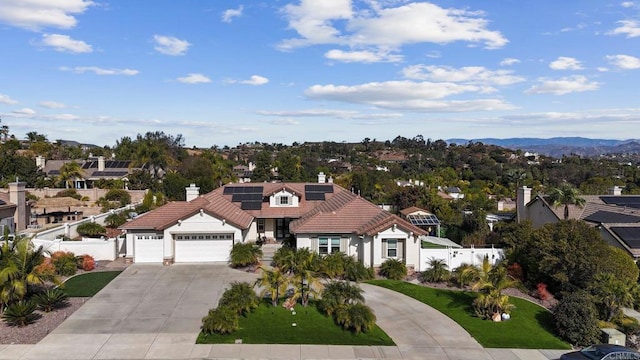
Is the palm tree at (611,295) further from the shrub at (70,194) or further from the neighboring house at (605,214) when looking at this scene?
the shrub at (70,194)

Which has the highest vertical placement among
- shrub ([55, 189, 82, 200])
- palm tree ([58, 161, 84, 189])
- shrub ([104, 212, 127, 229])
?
palm tree ([58, 161, 84, 189])

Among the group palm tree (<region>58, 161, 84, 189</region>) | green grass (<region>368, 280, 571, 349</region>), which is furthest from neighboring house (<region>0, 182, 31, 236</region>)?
palm tree (<region>58, 161, 84, 189</region>)

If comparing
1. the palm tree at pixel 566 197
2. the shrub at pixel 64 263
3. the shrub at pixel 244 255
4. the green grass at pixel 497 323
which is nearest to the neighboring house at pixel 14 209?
the shrub at pixel 64 263

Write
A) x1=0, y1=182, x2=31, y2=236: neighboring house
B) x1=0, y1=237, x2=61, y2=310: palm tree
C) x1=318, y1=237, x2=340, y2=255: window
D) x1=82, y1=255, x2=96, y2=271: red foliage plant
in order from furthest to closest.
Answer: x1=0, y1=182, x2=31, y2=236: neighboring house, x1=318, y1=237, x2=340, y2=255: window, x1=82, y1=255, x2=96, y2=271: red foliage plant, x1=0, y1=237, x2=61, y2=310: palm tree

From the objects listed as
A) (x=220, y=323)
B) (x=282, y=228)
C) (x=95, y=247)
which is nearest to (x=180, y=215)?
(x=95, y=247)

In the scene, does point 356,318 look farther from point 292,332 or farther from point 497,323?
point 497,323

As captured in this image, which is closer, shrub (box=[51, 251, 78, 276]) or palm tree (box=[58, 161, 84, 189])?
shrub (box=[51, 251, 78, 276])

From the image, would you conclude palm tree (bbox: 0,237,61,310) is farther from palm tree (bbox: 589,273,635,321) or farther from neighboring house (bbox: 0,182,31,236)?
palm tree (bbox: 589,273,635,321)
